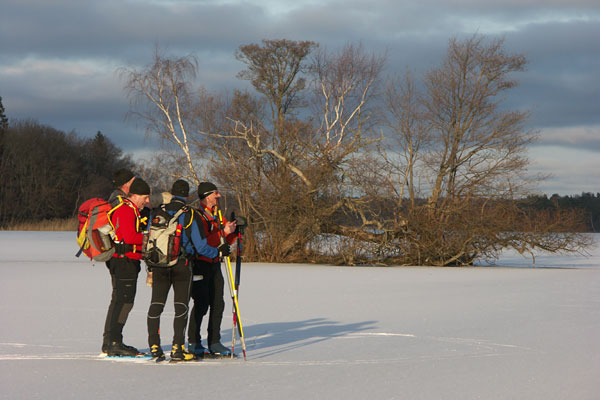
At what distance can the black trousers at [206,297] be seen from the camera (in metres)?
6.95

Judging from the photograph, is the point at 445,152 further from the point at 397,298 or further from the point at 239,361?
the point at 239,361

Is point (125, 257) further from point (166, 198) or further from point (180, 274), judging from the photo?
Answer: point (166, 198)

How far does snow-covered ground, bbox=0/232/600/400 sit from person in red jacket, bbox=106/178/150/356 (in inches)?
11.7

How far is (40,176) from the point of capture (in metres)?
64.1

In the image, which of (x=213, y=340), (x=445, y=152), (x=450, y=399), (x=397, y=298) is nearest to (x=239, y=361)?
(x=213, y=340)

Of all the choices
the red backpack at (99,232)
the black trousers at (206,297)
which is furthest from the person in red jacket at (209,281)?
the red backpack at (99,232)

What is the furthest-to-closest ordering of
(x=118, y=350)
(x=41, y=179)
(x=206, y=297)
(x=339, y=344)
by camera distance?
(x=41, y=179)
(x=339, y=344)
(x=206, y=297)
(x=118, y=350)

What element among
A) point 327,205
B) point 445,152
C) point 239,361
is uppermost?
point 445,152

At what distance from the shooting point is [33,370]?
6469 mm

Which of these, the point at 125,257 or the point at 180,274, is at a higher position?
the point at 125,257

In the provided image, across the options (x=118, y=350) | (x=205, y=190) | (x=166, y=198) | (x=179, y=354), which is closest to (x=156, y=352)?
(x=179, y=354)

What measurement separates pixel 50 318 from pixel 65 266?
10560mm

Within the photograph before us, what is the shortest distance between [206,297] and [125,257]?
89 centimetres

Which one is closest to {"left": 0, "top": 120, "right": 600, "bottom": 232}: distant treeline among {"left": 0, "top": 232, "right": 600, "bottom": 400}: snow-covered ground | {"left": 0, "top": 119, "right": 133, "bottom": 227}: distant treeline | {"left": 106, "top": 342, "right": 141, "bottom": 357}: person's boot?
{"left": 0, "top": 119, "right": 133, "bottom": 227}: distant treeline
